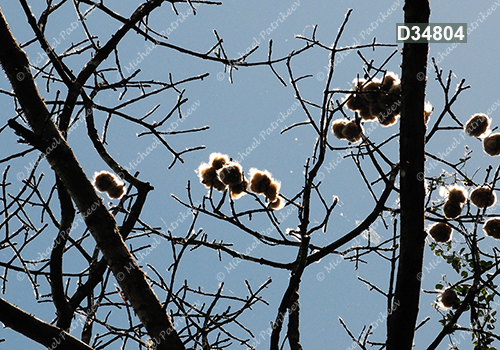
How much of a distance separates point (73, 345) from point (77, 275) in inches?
46.0

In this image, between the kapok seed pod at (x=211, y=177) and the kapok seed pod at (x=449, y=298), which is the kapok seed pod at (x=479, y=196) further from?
the kapok seed pod at (x=211, y=177)

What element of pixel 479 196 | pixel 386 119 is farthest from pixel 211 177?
pixel 479 196

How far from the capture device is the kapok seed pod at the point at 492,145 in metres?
3.74

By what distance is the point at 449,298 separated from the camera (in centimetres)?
380

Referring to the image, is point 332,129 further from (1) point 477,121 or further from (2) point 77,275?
(2) point 77,275

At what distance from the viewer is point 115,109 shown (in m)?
3.11

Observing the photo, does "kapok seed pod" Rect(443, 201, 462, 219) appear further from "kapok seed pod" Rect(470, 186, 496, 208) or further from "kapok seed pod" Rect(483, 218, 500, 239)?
"kapok seed pod" Rect(483, 218, 500, 239)

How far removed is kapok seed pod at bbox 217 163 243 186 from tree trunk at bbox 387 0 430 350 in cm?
128

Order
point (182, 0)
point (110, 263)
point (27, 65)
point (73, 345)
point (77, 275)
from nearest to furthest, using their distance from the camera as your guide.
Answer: point (73, 345) → point (110, 263) → point (27, 65) → point (77, 275) → point (182, 0)

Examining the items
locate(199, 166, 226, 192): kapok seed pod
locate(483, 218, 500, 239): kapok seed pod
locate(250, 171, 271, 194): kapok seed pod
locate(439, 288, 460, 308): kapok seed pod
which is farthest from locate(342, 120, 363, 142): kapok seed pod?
locate(439, 288, 460, 308): kapok seed pod

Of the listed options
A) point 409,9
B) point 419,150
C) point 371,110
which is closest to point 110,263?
point 419,150

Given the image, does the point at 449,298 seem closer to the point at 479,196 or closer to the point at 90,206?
the point at 479,196

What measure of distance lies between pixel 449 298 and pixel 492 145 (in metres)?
1.23

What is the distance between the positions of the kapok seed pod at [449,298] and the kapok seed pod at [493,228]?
1.77 ft
